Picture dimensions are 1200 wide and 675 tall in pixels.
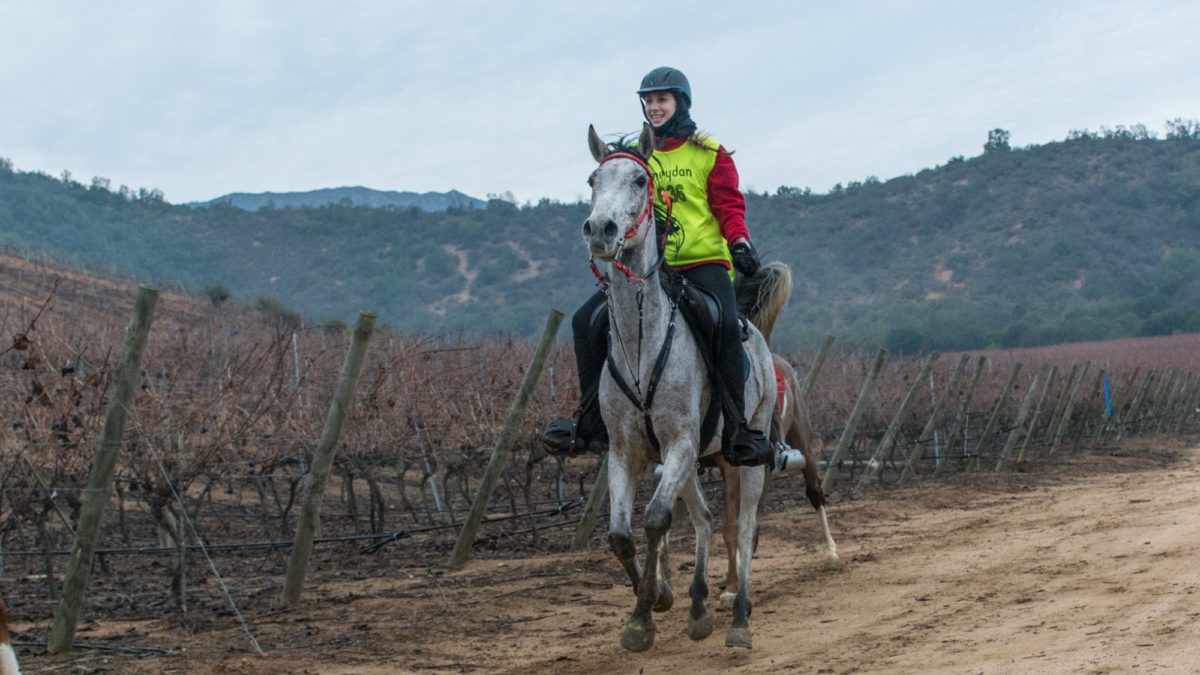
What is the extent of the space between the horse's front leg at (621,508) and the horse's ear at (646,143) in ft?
5.18

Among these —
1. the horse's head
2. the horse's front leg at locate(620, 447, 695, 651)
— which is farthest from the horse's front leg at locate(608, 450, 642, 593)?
the horse's head

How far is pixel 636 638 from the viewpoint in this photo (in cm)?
725

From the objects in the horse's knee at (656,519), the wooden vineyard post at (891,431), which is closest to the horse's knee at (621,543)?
the horse's knee at (656,519)

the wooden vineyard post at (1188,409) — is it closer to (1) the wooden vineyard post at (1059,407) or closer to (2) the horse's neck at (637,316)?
(1) the wooden vineyard post at (1059,407)

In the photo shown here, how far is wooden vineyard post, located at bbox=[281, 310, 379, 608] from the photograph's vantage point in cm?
882

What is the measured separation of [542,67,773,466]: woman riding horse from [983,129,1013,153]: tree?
11194cm

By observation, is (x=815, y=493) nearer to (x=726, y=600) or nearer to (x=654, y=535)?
(x=726, y=600)

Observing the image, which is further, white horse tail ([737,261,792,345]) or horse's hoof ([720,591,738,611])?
white horse tail ([737,261,792,345])

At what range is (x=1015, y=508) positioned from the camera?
15227 mm

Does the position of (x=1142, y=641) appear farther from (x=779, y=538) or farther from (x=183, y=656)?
(x=779, y=538)

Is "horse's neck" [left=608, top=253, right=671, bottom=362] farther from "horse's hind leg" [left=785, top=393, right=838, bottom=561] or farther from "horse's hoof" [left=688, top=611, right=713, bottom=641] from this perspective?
"horse's hind leg" [left=785, top=393, right=838, bottom=561]

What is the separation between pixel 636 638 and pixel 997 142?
117 metres

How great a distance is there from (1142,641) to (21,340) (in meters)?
5.79

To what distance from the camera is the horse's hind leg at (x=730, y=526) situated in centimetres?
914
